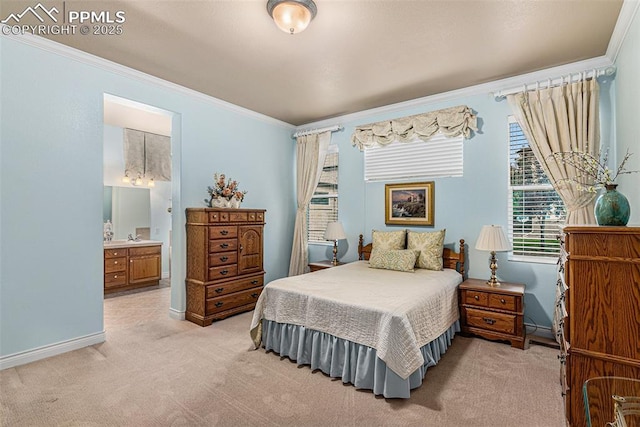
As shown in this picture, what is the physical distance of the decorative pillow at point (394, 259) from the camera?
3.64 meters

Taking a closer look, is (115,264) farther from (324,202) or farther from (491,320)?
(491,320)

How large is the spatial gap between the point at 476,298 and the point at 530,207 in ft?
3.82

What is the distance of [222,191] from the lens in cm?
416

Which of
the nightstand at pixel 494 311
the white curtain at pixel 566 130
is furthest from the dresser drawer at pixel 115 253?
the white curtain at pixel 566 130

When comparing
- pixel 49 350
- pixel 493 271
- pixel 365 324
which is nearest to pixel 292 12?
pixel 365 324

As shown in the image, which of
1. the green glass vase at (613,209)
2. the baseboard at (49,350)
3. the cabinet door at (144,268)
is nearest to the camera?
the green glass vase at (613,209)

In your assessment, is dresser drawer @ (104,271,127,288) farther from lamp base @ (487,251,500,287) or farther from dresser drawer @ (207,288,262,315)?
lamp base @ (487,251,500,287)

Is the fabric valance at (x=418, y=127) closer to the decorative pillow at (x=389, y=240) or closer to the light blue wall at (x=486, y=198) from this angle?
the light blue wall at (x=486, y=198)

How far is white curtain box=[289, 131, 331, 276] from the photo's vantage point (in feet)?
16.8

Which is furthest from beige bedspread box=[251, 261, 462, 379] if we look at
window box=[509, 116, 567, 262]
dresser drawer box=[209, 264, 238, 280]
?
dresser drawer box=[209, 264, 238, 280]

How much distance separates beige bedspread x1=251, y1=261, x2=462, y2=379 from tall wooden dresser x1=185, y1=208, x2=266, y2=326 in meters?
0.99

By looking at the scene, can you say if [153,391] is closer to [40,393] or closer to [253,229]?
[40,393]

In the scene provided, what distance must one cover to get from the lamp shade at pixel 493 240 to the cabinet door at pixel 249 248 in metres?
2.73

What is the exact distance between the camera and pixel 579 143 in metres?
3.05
